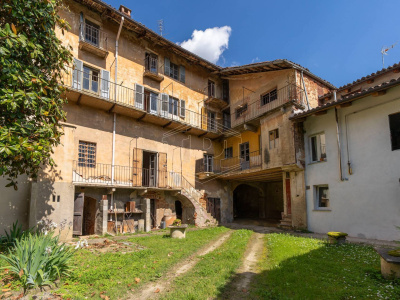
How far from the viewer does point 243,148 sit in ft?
71.6

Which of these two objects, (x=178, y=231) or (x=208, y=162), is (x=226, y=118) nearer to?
(x=208, y=162)

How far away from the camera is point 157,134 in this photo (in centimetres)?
1922

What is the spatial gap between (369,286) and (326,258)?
2.62 m

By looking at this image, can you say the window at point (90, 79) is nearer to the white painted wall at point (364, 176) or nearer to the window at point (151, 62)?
the window at point (151, 62)

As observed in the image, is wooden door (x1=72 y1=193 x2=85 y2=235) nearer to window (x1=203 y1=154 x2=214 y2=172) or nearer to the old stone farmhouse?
the old stone farmhouse

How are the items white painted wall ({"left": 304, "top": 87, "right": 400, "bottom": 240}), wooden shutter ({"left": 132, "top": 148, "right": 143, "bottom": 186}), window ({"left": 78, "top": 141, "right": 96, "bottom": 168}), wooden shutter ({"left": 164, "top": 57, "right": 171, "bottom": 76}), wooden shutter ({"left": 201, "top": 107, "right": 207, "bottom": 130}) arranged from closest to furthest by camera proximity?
white painted wall ({"left": 304, "top": 87, "right": 400, "bottom": 240}), window ({"left": 78, "top": 141, "right": 96, "bottom": 168}), wooden shutter ({"left": 132, "top": 148, "right": 143, "bottom": 186}), wooden shutter ({"left": 164, "top": 57, "right": 171, "bottom": 76}), wooden shutter ({"left": 201, "top": 107, "right": 207, "bottom": 130})

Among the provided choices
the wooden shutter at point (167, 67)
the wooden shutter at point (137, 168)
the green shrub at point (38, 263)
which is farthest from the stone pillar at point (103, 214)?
the wooden shutter at point (167, 67)

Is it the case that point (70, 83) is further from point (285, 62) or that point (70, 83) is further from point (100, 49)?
point (285, 62)

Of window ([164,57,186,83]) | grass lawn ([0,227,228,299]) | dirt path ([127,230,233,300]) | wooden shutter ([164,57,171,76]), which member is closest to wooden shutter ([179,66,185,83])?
window ([164,57,186,83])

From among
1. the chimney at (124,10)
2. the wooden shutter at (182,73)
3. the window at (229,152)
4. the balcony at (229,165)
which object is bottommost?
the balcony at (229,165)

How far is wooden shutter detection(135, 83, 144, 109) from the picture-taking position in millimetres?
17891

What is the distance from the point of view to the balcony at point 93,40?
15.7 m

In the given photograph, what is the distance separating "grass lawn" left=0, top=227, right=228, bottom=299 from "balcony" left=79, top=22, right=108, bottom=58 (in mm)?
12048

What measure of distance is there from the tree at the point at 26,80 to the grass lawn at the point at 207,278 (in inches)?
201
